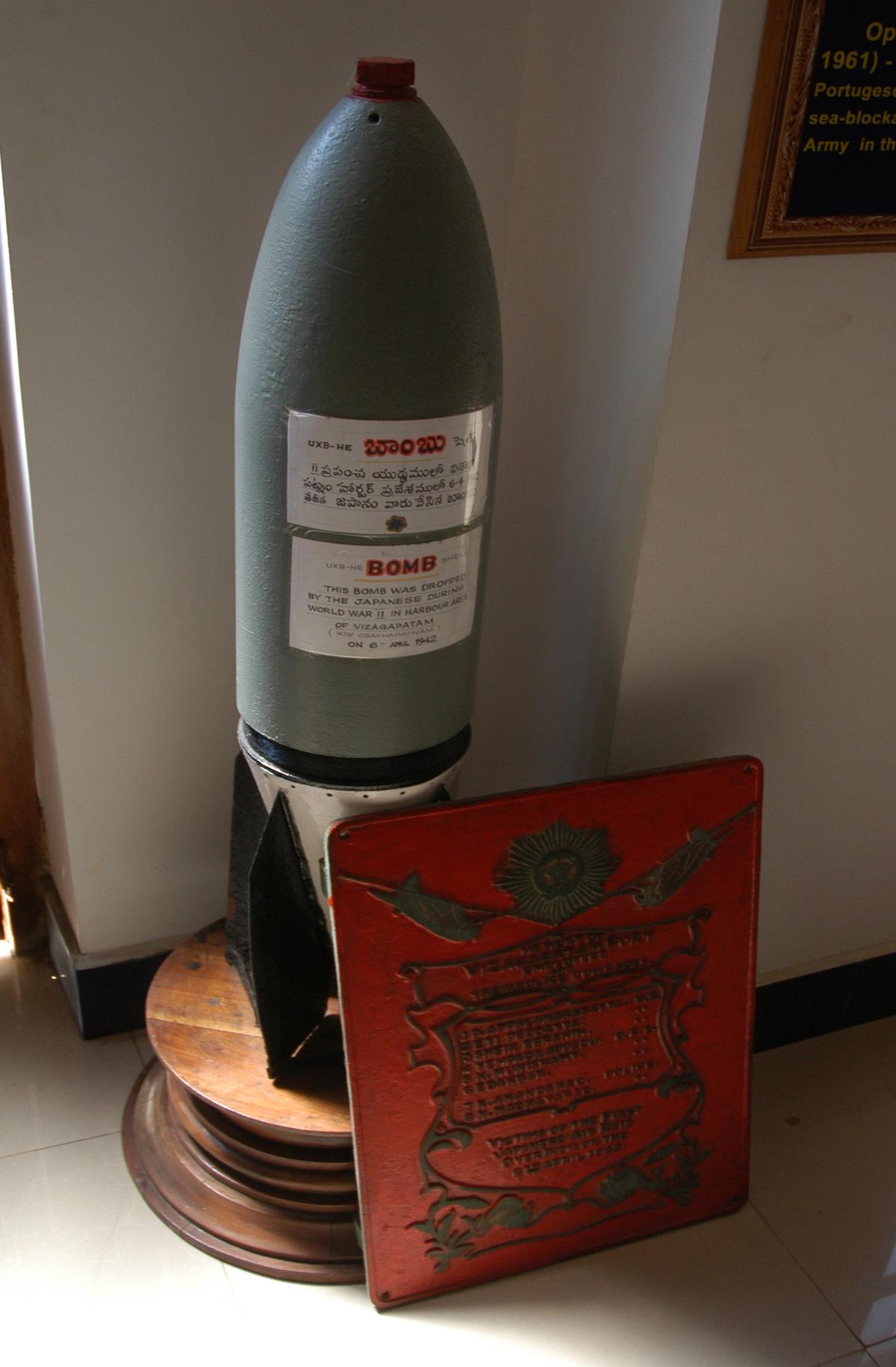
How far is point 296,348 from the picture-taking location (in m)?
1.18

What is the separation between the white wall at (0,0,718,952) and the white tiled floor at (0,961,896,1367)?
1.11ft

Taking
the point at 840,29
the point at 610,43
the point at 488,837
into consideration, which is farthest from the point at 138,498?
the point at 840,29

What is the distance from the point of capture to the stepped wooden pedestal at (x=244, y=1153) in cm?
152

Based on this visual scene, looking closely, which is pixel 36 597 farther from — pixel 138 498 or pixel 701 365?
pixel 701 365

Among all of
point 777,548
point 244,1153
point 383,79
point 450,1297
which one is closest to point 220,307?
point 383,79

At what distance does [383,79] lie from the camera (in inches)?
45.1

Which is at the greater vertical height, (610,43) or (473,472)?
(610,43)

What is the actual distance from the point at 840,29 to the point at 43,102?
0.84 metres

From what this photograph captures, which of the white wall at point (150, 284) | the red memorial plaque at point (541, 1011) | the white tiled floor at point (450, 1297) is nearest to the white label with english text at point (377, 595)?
the red memorial plaque at point (541, 1011)

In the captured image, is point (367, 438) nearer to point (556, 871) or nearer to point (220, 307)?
point (220, 307)

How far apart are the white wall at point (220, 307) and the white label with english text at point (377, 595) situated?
0.90ft

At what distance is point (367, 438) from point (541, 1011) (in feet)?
2.36

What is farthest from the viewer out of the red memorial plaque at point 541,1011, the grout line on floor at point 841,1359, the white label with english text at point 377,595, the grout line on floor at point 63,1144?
the grout line on floor at point 63,1144

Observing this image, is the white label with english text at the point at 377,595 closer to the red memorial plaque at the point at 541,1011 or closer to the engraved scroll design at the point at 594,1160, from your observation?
the red memorial plaque at the point at 541,1011
